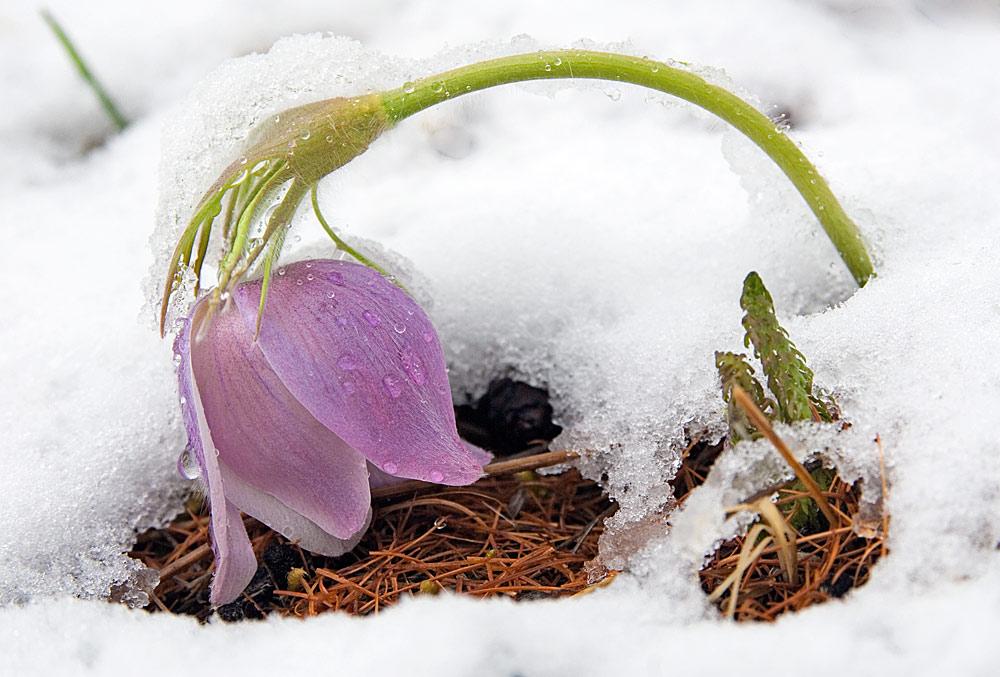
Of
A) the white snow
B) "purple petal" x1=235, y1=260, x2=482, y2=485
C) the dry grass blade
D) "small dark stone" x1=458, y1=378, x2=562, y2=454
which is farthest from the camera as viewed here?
"small dark stone" x1=458, y1=378, x2=562, y2=454

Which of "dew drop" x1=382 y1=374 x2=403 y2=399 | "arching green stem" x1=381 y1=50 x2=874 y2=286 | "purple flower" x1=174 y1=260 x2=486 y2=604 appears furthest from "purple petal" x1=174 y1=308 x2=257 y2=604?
"arching green stem" x1=381 y1=50 x2=874 y2=286

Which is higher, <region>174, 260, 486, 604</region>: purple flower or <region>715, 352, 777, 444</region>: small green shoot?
<region>174, 260, 486, 604</region>: purple flower

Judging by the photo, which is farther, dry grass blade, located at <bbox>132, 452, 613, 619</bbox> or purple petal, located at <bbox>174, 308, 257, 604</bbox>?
dry grass blade, located at <bbox>132, 452, 613, 619</bbox>

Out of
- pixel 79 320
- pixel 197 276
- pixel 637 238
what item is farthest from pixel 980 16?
pixel 79 320

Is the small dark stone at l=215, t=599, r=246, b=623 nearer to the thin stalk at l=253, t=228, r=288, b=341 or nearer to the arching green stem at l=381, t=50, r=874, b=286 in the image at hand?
the thin stalk at l=253, t=228, r=288, b=341

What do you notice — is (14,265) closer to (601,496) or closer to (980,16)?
(601,496)

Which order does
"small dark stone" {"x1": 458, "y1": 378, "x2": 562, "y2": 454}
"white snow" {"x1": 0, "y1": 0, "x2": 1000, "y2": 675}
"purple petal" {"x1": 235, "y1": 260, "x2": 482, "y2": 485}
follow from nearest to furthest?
"white snow" {"x1": 0, "y1": 0, "x2": 1000, "y2": 675} → "purple petal" {"x1": 235, "y1": 260, "x2": 482, "y2": 485} → "small dark stone" {"x1": 458, "y1": 378, "x2": 562, "y2": 454}
